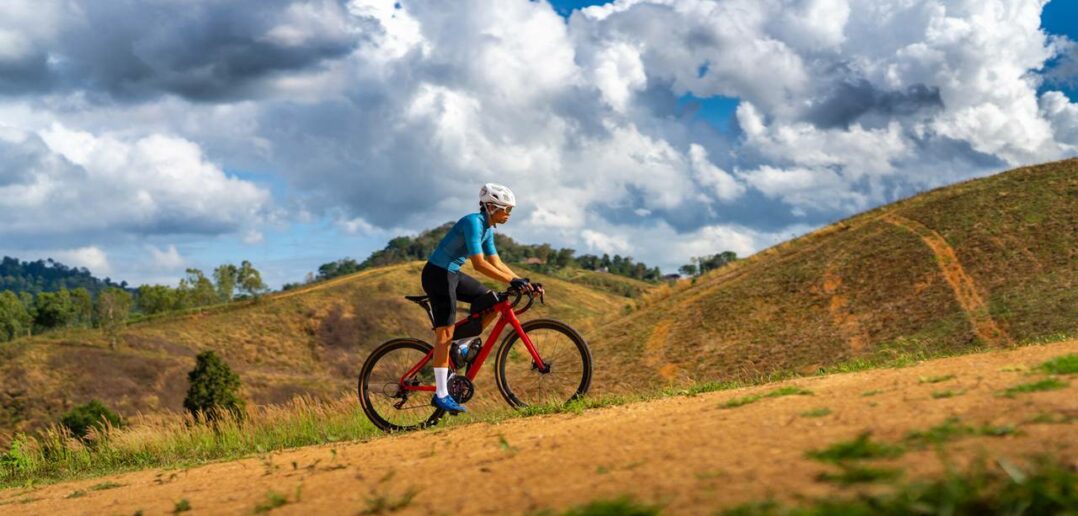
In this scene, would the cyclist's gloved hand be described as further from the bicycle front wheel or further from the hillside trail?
the hillside trail

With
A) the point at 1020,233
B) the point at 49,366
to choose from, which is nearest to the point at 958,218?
the point at 1020,233

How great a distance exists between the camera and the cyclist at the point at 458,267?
9.52 meters

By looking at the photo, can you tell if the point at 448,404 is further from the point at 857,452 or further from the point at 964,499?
the point at 964,499

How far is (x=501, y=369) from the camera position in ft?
33.5

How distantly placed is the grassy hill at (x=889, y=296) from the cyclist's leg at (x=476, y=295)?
17362mm

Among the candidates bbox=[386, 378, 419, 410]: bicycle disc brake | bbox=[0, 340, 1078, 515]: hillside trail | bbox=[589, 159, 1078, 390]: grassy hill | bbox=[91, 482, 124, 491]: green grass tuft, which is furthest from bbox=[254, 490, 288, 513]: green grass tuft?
bbox=[589, 159, 1078, 390]: grassy hill

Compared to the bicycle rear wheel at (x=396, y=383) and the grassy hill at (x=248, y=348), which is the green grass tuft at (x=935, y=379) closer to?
the bicycle rear wheel at (x=396, y=383)

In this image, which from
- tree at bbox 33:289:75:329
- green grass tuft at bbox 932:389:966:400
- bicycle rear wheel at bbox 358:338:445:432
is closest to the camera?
green grass tuft at bbox 932:389:966:400

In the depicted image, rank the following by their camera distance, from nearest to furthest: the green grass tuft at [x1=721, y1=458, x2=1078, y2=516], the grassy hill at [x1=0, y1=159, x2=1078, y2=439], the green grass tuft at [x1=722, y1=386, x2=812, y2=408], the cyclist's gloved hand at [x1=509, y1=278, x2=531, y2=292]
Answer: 1. the green grass tuft at [x1=721, y1=458, x2=1078, y2=516]
2. the green grass tuft at [x1=722, y1=386, x2=812, y2=408]
3. the cyclist's gloved hand at [x1=509, y1=278, x2=531, y2=292]
4. the grassy hill at [x1=0, y1=159, x2=1078, y2=439]

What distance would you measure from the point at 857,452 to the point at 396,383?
6767 millimetres

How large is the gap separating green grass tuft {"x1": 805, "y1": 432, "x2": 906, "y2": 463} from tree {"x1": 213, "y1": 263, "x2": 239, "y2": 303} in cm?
15018

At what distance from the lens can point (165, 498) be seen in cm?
760

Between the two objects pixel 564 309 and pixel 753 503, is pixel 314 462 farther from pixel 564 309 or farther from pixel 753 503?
pixel 564 309

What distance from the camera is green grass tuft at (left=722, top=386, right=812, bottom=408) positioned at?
7.53m
